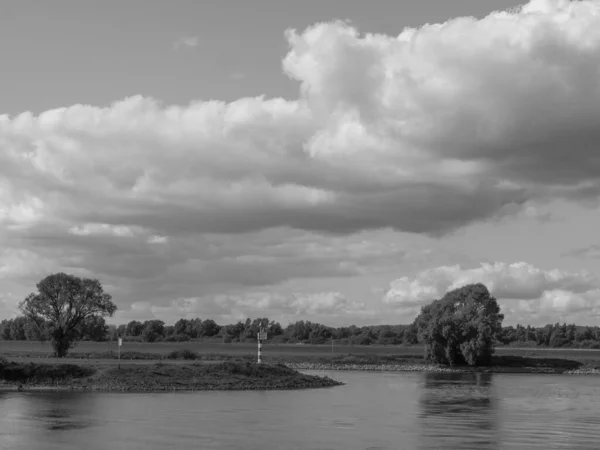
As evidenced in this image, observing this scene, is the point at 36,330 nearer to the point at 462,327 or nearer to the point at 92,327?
the point at 92,327

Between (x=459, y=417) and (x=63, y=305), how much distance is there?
238 feet

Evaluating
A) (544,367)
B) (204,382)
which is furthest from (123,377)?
(544,367)

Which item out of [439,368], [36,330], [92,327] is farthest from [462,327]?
[36,330]

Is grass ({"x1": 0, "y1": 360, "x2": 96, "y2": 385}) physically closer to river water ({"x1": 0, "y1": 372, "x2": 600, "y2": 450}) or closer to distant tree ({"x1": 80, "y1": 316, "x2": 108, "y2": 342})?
river water ({"x1": 0, "y1": 372, "x2": 600, "y2": 450})

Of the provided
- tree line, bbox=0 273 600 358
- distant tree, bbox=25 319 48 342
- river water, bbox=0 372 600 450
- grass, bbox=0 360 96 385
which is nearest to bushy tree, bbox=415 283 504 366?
tree line, bbox=0 273 600 358

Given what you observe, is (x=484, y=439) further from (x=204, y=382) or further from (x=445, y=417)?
(x=204, y=382)

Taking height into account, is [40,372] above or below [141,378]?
above

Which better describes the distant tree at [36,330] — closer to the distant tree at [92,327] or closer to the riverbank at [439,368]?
the distant tree at [92,327]

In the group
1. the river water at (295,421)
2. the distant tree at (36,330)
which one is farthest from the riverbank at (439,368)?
the river water at (295,421)

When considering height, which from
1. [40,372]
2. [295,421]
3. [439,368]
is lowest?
[439,368]

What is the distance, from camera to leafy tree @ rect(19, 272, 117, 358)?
353 feet

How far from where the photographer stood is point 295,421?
149 feet

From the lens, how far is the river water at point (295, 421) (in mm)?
36750

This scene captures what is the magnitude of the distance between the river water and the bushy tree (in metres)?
55.5
